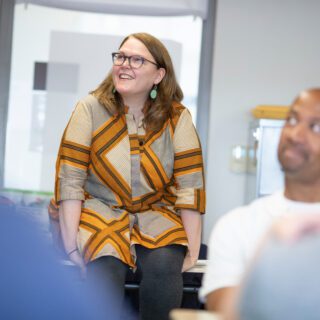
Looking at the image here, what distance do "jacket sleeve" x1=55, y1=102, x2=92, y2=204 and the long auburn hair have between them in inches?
4.4

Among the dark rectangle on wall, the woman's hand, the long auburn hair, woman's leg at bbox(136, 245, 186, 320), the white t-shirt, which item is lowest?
woman's leg at bbox(136, 245, 186, 320)

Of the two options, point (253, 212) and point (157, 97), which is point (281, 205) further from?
point (157, 97)

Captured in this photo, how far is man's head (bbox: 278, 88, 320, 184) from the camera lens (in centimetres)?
96

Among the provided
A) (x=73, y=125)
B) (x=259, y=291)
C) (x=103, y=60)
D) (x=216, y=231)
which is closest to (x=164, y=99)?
(x=73, y=125)

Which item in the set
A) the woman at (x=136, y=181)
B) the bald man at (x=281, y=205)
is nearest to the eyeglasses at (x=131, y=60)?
the woman at (x=136, y=181)

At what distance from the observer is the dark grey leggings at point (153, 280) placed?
7.06ft

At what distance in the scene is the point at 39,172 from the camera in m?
3.95

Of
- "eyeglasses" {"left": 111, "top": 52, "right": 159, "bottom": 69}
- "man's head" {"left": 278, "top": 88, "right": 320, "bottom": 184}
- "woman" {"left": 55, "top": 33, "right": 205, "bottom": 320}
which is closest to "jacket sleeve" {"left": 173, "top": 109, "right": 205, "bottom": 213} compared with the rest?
"woman" {"left": 55, "top": 33, "right": 205, "bottom": 320}

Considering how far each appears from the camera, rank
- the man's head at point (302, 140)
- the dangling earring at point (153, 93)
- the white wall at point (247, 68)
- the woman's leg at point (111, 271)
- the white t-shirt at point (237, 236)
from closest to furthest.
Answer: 1. the man's head at point (302, 140)
2. the white t-shirt at point (237, 236)
3. the woman's leg at point (111, 271)
4. the dangling earring at point (153, 93)
5. the white wall at point (247, 68)

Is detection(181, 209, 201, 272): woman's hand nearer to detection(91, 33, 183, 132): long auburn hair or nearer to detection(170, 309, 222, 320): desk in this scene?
detection(91, 33, 183, 132): long auburn hair

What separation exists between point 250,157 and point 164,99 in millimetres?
1476

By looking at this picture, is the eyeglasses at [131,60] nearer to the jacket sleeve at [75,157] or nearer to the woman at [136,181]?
the woman at [136,181]

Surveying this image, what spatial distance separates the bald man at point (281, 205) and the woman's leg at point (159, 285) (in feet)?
3.25

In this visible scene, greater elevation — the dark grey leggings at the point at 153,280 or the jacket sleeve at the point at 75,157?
the jacket sleeve at the point at 75,157
